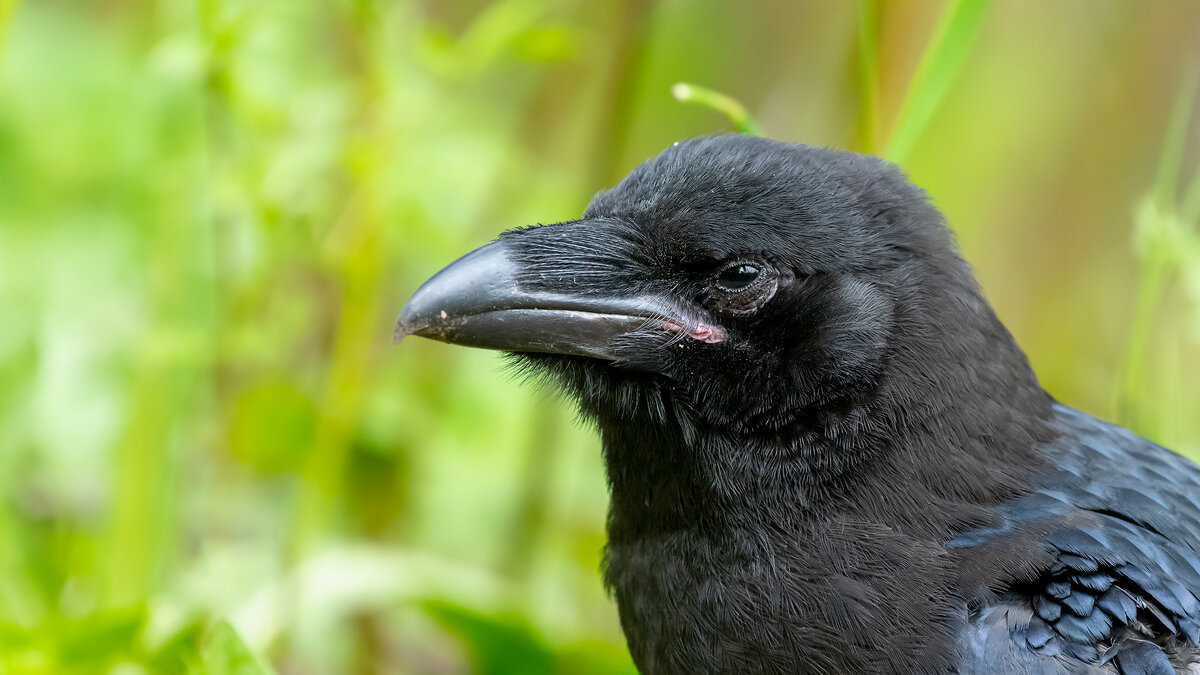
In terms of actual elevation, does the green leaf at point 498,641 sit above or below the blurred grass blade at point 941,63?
below

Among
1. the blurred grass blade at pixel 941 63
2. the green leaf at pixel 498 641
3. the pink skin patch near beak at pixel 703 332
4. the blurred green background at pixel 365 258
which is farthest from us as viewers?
the green leaf at pixel 498 641

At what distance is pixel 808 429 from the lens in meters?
2.17

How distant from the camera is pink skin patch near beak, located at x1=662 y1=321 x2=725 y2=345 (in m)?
2.18

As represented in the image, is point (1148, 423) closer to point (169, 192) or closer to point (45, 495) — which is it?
point (169, 192)

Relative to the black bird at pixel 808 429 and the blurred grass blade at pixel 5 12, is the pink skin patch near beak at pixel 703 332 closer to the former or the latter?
the black bird at pixel 808 429

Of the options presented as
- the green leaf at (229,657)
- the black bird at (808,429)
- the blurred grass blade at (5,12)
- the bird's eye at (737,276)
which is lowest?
the green leaf at (229,657)

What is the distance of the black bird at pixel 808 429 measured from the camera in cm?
208

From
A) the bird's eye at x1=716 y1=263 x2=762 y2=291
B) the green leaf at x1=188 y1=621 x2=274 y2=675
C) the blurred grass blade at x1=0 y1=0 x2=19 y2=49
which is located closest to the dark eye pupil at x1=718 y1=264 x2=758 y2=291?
the bird's eye at x1=716 y1=263 x2=762 y2=291

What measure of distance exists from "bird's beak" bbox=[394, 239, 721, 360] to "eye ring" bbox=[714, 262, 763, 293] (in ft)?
0.30

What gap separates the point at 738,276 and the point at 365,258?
1381 millimetres

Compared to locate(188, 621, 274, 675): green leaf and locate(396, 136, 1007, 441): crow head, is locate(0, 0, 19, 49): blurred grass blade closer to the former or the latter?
locate(396, 136, 1007, 441): crow head

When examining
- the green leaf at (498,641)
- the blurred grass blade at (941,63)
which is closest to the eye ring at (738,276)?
the blurred grass blade at (941,63)

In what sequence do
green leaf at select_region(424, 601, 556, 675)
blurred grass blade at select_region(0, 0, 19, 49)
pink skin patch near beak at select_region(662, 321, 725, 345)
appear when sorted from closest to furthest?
1. pink skin patch near beak at select_region(662, 321, 725, 345)
2. blurred grass blade at select_region(0, 0, 19, 49)
3. green leaf at select_region(424, 601, 556, 675)

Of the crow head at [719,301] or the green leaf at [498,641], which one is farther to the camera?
the green leaf at [498,641]
